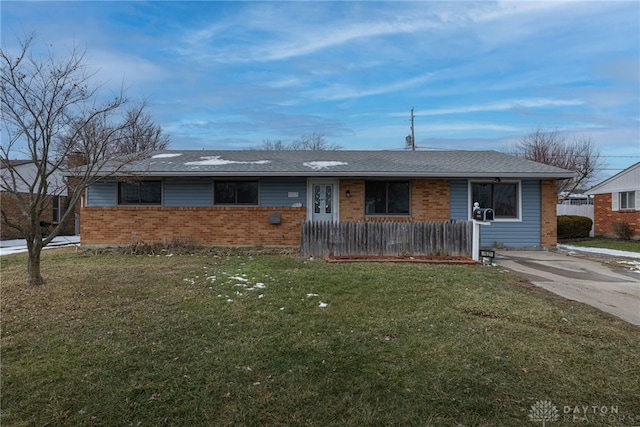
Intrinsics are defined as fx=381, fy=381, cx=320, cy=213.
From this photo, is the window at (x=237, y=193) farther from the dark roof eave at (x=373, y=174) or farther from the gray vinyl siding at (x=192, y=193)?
the dark roof eave at (x=373, y=174)

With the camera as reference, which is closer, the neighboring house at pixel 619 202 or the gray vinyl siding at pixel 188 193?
the gray vinyl siding at pixel 188 193

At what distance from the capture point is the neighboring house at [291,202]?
40.7ft

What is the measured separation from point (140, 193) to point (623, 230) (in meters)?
20.0

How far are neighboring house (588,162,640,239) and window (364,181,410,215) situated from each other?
37.7 feet

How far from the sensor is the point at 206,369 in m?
3.41

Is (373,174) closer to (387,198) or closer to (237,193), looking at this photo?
(387,198)

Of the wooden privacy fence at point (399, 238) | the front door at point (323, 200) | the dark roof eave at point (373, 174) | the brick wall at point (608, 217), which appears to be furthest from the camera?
the brick wall at point (608, 217)

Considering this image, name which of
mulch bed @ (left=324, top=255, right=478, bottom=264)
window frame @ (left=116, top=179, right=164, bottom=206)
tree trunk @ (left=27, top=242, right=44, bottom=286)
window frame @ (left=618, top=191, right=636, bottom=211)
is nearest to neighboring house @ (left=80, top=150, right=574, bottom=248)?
window frame @ (left=116, top=179, right=164, bottom=206)

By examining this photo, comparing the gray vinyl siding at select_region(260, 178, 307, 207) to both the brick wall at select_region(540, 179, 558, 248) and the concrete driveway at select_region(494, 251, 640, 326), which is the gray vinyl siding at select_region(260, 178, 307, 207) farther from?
the brick wall at select_region(540, 179, 558, 248)

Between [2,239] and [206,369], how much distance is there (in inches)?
738

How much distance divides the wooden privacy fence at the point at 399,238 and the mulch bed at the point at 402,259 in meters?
0.21

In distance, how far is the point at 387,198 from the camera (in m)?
12.8

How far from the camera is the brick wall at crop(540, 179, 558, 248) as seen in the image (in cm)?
1239

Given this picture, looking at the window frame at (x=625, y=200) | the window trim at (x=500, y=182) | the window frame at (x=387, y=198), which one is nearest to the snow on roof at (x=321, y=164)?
the window frame at (x=387, y=198)
